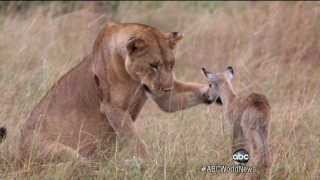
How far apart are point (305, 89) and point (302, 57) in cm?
98

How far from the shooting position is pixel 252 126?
486cm

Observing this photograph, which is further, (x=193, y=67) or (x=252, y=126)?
(x=193, y=67)

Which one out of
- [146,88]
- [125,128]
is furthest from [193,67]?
[125,128]

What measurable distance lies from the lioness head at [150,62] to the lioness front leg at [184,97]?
17cm

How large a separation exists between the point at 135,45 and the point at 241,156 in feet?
3.05

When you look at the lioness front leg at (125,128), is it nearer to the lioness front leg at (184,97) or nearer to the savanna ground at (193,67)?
the savanna ground at (193,67)

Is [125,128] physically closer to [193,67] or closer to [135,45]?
[135,45]

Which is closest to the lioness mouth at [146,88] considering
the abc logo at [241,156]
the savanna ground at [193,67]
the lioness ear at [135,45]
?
the lioness ear at [135,45]

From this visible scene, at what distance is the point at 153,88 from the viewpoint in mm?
5367

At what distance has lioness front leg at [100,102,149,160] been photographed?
5.35 m

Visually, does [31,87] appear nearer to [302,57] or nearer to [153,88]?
[153,88]

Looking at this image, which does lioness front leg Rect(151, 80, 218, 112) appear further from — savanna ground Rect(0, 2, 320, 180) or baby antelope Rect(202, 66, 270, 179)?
baby antelope Rect(202, 66, 270, 179)

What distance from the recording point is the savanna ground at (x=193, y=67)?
519cm

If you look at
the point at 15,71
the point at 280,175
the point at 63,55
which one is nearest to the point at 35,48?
the point at 63,55
